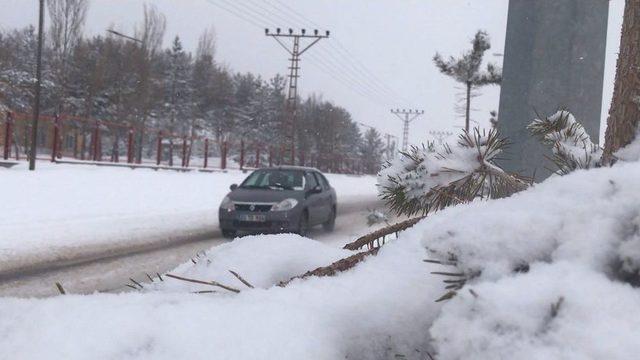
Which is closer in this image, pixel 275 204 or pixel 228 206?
pixel 275 204

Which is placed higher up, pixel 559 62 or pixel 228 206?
pixel 559 62

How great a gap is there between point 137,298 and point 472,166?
776mm

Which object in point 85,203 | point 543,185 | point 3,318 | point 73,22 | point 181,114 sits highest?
point 73,22

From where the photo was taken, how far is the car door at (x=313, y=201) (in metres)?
11.3

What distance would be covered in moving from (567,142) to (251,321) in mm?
924

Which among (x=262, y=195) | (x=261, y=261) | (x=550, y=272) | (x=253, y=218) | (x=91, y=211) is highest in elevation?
(x=550, y=272)

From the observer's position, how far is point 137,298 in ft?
2.77

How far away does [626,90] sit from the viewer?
979 millimetres

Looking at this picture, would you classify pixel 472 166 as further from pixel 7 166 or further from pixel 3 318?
pixel 7 166

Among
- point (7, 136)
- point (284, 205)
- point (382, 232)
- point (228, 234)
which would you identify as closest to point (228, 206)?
point (228, 234)

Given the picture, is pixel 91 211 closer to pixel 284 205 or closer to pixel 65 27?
pixel 284 205

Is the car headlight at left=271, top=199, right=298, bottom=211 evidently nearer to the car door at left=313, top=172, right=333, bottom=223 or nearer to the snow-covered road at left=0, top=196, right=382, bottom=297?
the snow-covered road at left=0, top=196, right=382, bottom=297

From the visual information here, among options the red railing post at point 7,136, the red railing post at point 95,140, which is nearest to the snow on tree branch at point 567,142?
the red railing post at point 7,136

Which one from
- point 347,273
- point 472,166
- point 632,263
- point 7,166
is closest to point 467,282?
point 632,263
